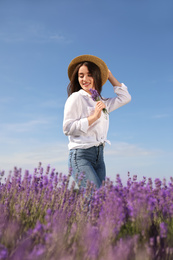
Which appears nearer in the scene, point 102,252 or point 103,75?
point 102,252


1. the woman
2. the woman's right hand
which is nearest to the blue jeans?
the woman

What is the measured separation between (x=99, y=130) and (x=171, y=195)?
1136mm

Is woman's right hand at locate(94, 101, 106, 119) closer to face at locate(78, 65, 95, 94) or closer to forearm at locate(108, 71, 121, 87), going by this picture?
face at locate(78, 65, 95, 94)

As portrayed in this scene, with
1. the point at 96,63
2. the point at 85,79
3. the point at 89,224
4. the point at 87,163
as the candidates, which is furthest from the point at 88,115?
the point at 89,224

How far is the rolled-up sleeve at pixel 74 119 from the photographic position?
346cm

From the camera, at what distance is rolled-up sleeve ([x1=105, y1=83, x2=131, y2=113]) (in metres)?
4.18

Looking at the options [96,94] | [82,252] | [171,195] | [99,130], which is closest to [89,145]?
[99,130]

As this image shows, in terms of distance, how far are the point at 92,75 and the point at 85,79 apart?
5.0 inches

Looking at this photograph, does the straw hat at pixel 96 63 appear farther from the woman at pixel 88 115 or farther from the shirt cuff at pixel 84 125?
the shirt cuff at pixel 84 125

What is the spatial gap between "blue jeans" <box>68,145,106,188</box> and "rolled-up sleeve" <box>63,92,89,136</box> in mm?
231

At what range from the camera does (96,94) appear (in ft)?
12.2

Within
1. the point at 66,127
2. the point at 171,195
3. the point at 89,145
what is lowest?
the point at 171,195

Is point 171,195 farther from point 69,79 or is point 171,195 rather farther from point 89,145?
point 69,79

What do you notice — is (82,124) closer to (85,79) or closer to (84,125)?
(84,125)
